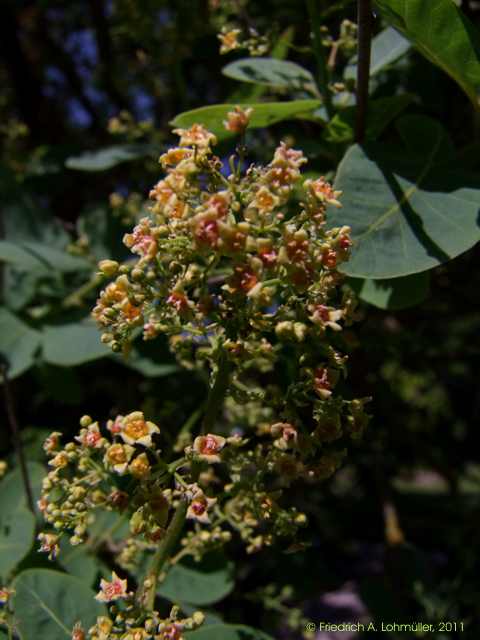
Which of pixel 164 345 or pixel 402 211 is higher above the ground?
pixel 402 211

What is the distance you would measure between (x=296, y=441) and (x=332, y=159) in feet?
3.45

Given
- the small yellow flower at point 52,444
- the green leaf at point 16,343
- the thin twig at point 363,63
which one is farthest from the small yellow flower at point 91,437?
the green leaf at point 16,343

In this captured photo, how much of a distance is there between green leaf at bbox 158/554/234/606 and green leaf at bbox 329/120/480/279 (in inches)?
42.4

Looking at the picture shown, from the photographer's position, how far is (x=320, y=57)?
1.98 m

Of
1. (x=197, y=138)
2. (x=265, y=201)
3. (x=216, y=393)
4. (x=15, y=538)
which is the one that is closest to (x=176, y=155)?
(x=197, y=138)

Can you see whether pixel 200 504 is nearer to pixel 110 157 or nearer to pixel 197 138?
pixel 197 138

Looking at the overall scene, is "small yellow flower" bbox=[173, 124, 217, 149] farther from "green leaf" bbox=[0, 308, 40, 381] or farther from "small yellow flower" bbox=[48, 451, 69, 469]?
"green leaf" bbox=[0, 308, 40, 381]

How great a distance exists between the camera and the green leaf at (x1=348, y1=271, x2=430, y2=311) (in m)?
1.75

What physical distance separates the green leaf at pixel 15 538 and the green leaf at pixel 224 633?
0.46 metres

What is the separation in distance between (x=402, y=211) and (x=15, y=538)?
1.26 metres

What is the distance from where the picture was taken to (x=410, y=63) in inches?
97.5

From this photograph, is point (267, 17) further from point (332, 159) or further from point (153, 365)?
point (153, 365)

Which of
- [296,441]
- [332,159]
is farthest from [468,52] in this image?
[296,441]

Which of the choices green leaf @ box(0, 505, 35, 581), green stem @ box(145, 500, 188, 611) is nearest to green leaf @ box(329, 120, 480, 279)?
green stem @ box(145, 500, 188, 611)
